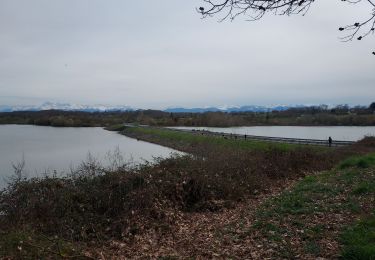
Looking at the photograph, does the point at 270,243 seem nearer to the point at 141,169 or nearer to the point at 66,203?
the point at 66,203

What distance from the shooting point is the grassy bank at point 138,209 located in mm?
8336

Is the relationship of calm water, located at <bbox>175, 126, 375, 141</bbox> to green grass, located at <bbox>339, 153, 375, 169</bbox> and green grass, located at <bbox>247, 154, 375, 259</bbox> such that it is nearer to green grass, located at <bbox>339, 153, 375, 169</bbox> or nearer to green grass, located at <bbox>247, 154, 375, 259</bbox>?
green grass, located at <bbox>339, 153, 375, 169</bbox>

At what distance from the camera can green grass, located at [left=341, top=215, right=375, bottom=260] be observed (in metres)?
6.25

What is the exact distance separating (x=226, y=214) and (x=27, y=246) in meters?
6.18

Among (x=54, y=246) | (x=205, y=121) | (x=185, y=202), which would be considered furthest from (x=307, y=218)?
(x=205, y=121)

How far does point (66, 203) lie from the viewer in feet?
34.3

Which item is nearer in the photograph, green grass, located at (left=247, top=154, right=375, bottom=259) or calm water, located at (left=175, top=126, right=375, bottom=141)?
green grass, located at (left=247, top=154, right=375, bottom=259)

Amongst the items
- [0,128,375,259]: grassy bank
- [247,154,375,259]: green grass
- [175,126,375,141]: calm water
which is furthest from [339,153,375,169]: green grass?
[175,126,375,141]: calm water

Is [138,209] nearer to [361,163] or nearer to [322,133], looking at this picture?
[361,163]

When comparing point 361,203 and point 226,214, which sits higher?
point 361,203

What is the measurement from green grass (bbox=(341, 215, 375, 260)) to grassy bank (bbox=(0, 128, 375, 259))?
0.82 m

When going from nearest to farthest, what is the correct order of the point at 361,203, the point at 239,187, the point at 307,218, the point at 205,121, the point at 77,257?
the point at 77,257
the point at 307,218
the point at 361,203
the point at 239,187
the point at 205,121

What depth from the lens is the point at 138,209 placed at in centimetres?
Result: 1072

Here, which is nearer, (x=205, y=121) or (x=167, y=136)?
(x=167, y=136)
